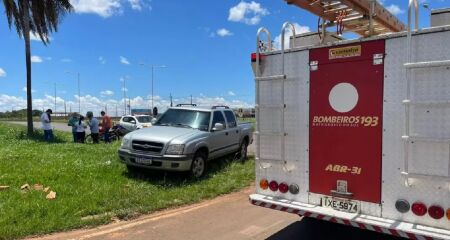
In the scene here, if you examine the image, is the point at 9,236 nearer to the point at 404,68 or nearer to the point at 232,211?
the point at 232,211

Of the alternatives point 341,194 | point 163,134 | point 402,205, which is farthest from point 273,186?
point 163,134

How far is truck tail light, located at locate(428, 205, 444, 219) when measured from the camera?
420 centimetres

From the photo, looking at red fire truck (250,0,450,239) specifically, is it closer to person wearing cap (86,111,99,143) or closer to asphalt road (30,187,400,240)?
asphalt road (30,187,400,240)

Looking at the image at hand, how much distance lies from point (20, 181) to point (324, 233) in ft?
21.1

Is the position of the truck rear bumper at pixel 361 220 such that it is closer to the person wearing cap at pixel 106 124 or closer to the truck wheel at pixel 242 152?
the truck wheel at pixel 242 152

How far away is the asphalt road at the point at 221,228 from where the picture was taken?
6.09 m

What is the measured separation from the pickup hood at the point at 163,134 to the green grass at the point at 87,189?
0.92 metres

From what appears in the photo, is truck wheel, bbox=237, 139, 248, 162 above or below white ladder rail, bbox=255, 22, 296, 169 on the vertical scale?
below

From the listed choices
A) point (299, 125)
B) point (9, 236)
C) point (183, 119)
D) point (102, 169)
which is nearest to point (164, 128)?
point (183, 119)

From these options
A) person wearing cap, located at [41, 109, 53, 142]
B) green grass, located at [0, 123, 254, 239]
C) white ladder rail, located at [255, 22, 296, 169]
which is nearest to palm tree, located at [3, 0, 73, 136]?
person wearing cap, located at [41, 109, 53, 142]

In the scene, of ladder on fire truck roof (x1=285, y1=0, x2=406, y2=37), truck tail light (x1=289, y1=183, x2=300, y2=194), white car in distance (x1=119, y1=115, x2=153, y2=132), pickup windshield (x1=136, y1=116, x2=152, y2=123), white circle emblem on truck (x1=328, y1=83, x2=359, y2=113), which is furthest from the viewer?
pickup windshield (x1=136, y1=116, x2=152, y2=123)

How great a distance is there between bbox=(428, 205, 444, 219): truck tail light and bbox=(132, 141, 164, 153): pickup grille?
628 centimetres

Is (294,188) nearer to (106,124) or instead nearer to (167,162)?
(167,162)

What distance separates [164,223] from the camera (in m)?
6.81
